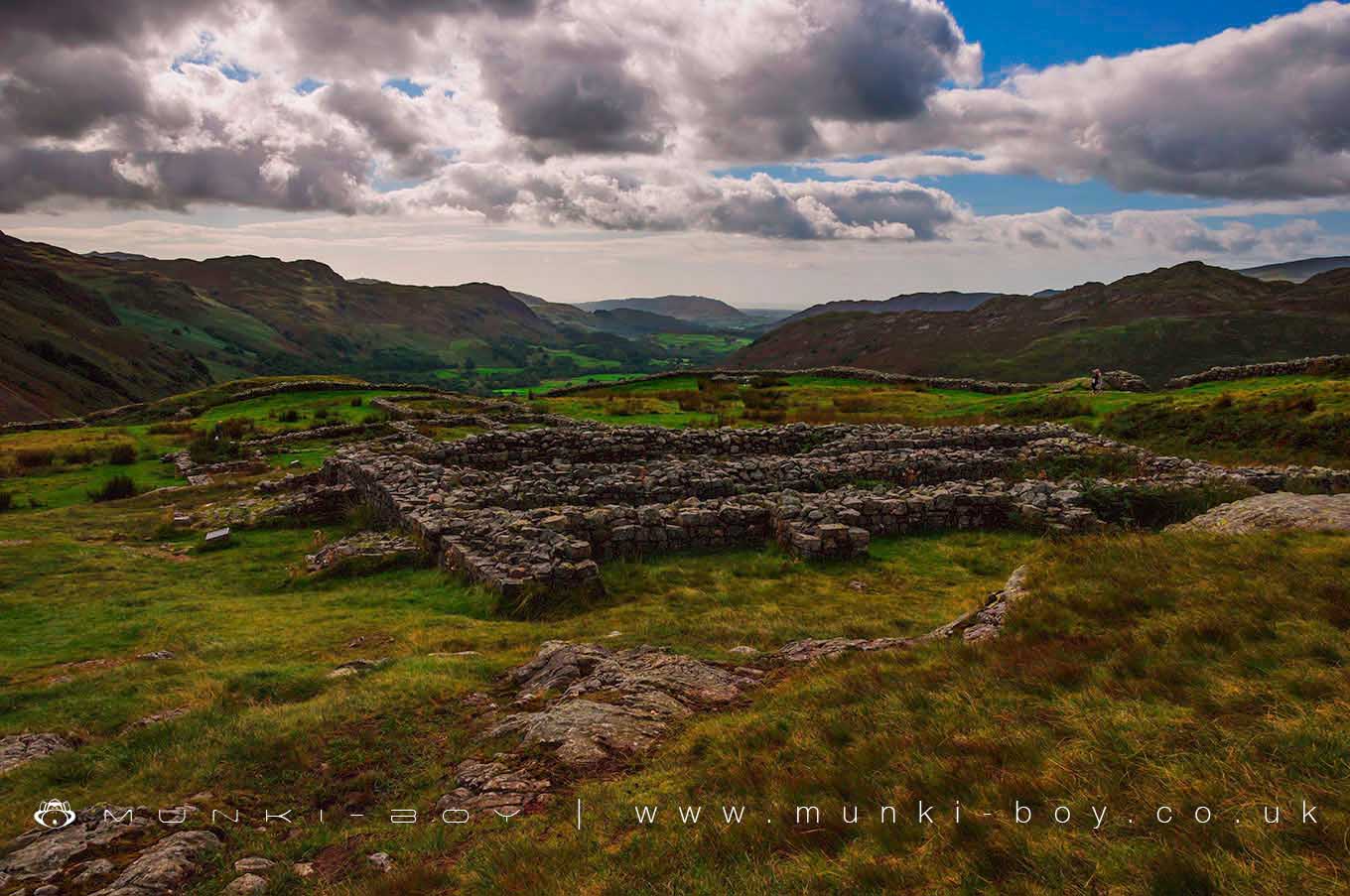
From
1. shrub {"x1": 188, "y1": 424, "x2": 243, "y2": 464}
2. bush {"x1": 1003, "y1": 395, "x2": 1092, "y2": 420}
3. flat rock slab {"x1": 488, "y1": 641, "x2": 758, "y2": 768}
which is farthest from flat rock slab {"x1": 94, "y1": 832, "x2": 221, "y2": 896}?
bush {"x1": 1003, "y1": 395, "x2": 1092, "y2": 420}

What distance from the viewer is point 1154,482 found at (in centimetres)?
1864

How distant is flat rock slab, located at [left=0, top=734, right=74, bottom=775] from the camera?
7.43 m

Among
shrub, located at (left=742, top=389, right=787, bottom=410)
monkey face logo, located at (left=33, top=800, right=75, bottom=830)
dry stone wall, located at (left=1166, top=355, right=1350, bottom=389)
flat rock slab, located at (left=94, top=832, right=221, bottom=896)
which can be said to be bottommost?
monkey face logo, located at (left=33, top=800, right=75, bottom=830)

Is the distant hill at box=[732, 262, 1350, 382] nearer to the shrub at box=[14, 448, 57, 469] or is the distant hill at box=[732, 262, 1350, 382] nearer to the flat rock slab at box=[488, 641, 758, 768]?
the flat rock slab at box=[488, 641, 758, 768]

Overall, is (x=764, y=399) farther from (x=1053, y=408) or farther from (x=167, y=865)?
(x=167, y=865)

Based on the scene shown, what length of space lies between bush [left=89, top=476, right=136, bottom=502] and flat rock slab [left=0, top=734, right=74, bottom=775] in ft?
65.6

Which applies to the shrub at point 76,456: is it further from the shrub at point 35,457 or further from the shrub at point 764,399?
the shrub at point 764,399

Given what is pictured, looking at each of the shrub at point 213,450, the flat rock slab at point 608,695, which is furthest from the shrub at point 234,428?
the flat rock slab at point 608,695

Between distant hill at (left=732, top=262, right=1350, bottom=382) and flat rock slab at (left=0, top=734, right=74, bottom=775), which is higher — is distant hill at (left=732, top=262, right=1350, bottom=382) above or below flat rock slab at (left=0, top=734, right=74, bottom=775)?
above

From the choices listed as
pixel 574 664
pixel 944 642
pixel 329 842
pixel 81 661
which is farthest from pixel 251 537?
pixel 944 642

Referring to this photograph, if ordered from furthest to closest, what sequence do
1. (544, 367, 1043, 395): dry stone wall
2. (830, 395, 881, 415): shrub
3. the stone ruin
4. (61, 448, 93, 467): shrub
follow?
1. (544, 367, 1043, 395): dry stone wall
2. (830, 395, 881, 415): shrub
3. (61, 448, 93, 467): shrub
4. the stone ruin

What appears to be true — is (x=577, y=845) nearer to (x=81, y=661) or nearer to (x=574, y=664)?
(x=574, y=664)

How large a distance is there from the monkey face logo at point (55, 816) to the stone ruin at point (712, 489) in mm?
7439

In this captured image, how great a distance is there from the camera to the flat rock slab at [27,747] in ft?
24.4
